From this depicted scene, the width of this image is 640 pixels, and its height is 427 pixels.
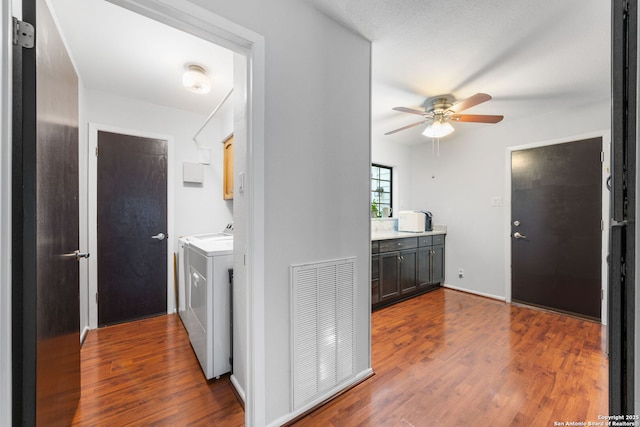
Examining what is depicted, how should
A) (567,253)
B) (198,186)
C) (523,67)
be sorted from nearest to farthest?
(523,67) → (567,253) → (198,186)

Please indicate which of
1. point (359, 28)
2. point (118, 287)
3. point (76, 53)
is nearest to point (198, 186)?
point (118, 287)

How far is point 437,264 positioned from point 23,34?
14.5 ft

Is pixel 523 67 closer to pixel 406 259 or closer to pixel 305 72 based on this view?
pixel 305 72

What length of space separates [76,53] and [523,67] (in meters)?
3.61

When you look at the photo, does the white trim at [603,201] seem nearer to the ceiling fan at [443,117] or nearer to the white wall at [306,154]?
the ceiling fan at [443,117]

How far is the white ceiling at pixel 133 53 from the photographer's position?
1.63 m

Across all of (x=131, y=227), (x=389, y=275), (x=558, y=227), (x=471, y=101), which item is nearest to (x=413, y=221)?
(x=389, y=275)

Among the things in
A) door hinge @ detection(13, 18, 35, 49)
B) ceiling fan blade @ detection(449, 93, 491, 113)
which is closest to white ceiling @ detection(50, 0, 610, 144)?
ceiling fan blade @ detection(449, 93, 491, 113)

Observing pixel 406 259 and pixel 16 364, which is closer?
pixel 16 364

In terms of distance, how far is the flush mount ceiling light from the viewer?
7.22 ft

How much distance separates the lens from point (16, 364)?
33.2 inches

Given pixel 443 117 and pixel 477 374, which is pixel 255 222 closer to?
pixel 477 374

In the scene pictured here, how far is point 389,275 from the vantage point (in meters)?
3.24

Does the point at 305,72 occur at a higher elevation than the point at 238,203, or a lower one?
higher
